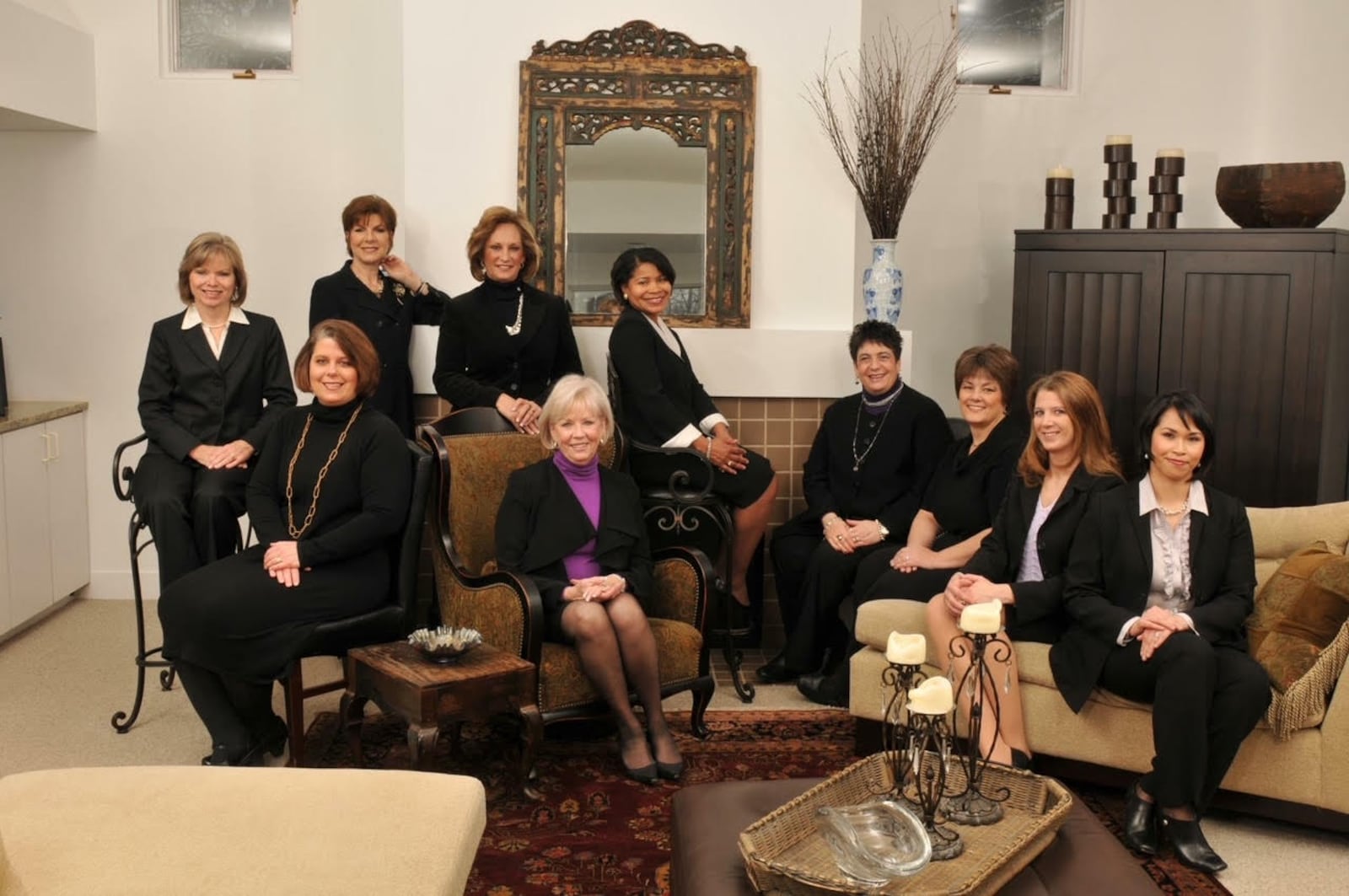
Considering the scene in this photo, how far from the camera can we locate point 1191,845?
333 centimetres

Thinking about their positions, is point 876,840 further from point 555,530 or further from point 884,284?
point 884,284

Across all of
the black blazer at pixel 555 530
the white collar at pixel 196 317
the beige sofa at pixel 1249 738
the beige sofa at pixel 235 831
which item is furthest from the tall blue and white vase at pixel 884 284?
the beige sofa at pixel 235 831

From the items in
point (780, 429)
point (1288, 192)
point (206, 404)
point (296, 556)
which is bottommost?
point (296, 556)

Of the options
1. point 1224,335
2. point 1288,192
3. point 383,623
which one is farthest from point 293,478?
point 1288,192

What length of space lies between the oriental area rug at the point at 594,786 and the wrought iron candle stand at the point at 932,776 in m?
0.71

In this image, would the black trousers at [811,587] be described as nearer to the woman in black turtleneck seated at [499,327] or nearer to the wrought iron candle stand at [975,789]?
the woman in black turtleneck seated at [499,327]

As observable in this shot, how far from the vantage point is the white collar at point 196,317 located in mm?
4430

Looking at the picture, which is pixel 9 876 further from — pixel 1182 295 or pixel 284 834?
pixel 1182 295

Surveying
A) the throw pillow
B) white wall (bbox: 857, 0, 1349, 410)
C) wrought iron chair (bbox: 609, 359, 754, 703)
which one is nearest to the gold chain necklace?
wrought iron chair (bbox: 609, 359, 754, 703)

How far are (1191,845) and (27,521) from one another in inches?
173

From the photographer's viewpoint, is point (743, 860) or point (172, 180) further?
point (172, 180)

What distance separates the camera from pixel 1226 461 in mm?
5117

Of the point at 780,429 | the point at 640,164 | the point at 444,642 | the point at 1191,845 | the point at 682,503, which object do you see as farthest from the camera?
the point at 780,429

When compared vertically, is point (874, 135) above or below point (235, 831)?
above
